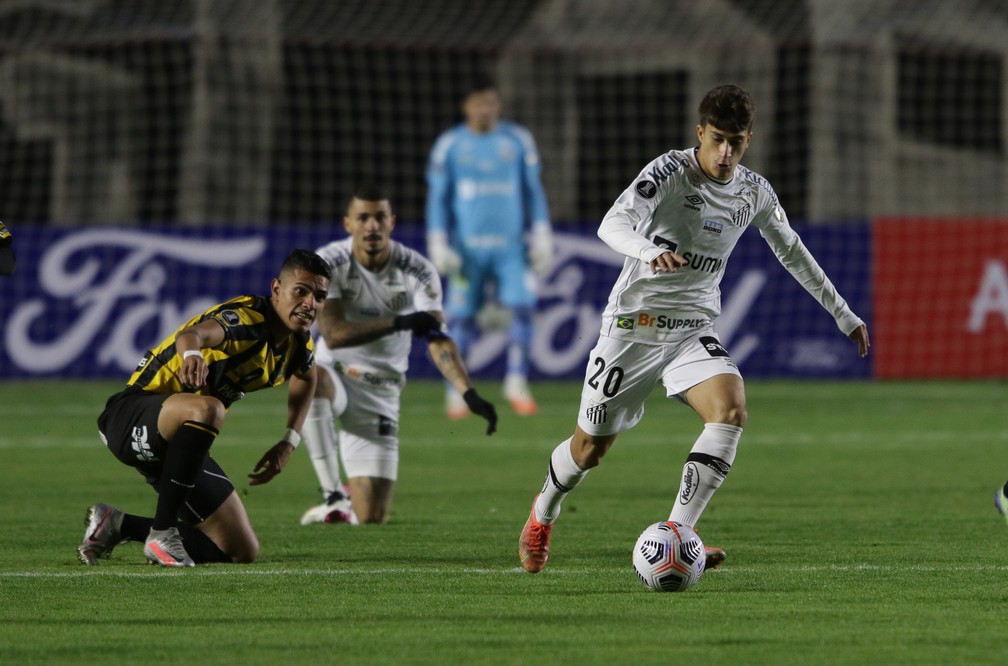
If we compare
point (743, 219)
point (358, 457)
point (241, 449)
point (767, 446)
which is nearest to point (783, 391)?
point (767, 446)

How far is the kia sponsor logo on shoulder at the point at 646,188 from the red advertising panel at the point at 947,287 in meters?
10.8

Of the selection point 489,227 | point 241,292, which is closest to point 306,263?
point 489,227

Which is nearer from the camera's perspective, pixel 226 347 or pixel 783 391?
pixel 226 347

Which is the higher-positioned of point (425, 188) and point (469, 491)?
point (425, 188)

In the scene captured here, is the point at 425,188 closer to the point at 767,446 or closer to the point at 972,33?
the point at 972,33

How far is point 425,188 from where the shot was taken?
76.5ft

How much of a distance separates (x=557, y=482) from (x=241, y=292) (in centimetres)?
1038

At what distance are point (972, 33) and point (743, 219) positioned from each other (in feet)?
61.0

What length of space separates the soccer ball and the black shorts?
6.11 ft

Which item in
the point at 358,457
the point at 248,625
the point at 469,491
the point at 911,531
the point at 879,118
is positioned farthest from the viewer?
the point at 879,118

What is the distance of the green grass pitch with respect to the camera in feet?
15.4

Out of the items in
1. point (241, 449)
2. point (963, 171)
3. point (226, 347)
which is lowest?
point (241, 449)

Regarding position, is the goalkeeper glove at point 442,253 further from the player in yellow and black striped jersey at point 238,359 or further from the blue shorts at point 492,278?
the player in yellow and black striped jersey at point 238,359

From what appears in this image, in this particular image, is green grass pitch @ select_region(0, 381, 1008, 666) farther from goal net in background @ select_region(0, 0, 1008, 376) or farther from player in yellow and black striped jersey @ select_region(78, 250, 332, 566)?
goal net in background @ select_region(0, 0, 1008, 376)
